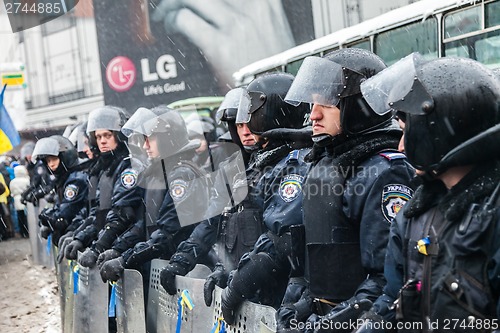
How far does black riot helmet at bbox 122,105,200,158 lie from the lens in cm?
544

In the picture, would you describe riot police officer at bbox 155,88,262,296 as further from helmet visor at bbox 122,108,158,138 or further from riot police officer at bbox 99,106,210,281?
helmet visor at bbox 122,108,158,138

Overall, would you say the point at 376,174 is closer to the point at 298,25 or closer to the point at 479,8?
the point at 479,8

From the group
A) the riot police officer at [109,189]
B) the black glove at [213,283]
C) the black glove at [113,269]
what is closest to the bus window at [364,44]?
the riot police officer at [109,189]

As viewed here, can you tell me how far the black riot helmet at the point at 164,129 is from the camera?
17.9ft

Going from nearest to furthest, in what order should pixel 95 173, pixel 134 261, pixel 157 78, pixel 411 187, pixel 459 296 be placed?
pixel 459 296 → pixel 411 187 → pixel 134 261 → pixel 95 173 → pixel 157 78

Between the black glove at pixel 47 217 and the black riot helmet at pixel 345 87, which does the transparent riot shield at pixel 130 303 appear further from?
the black glove at pixel 47 217

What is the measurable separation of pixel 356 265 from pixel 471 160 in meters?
0.82

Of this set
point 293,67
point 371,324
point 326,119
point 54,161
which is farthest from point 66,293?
point 293,67

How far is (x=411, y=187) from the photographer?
2.69 meters

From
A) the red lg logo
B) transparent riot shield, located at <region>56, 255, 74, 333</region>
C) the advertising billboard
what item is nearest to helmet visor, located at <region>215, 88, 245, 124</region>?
transparent riot shield, located at <region>56, 255, 74, 333</region>

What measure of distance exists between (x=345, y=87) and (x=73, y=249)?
400 centimetres

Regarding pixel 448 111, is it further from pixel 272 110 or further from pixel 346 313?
pixel 272 110

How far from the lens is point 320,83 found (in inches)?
121

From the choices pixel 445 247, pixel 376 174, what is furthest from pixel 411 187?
pixel 445 247
